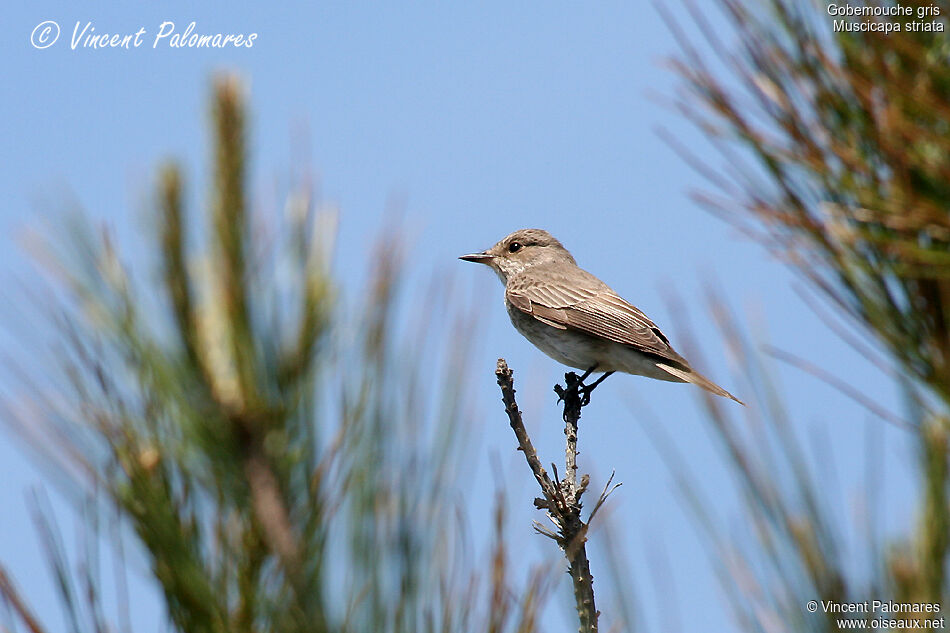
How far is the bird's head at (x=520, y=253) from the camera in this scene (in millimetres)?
10992

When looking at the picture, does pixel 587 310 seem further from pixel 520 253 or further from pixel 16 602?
pixel 16 602

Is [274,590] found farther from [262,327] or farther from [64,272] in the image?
[64,272]

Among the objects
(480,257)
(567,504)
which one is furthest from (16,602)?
(480,257)

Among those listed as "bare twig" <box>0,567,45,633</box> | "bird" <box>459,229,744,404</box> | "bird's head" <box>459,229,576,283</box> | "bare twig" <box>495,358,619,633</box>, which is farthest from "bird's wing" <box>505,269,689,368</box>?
"bare twig" <box>0,567,45,633</box>

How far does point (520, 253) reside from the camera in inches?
439

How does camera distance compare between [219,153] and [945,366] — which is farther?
[945,366]

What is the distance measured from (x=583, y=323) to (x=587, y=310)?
268 mm

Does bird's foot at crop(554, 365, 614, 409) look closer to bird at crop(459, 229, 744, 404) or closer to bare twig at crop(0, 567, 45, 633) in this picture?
bird at crop(459, 229, 744, 404)

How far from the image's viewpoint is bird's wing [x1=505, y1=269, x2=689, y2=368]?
29.0 feet

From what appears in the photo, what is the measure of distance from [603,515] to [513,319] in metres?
7.44

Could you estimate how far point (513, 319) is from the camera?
9969 millimetres

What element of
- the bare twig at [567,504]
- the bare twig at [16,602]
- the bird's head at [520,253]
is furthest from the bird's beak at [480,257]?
the bare twig at [16,602]

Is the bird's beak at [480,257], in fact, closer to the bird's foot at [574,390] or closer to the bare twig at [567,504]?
the bird's foot at [574,390]

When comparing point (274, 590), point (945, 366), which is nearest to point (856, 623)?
point (945, 366)
